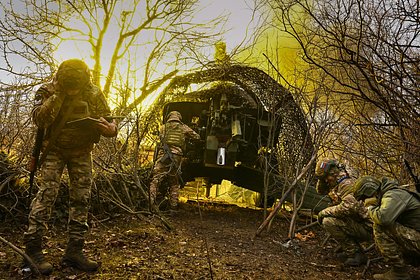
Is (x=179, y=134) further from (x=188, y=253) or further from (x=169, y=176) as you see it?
(x=188, y=253)

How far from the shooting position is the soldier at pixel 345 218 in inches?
162

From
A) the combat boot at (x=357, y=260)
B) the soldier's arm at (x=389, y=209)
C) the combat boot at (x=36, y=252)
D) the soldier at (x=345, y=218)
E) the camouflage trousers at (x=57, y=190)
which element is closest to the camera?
the combat boot at (x=36, y=252)

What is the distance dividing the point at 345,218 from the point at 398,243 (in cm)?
84

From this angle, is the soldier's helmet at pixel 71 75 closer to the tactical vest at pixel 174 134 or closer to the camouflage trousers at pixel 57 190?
the camouflage trousers at pixel 57 190

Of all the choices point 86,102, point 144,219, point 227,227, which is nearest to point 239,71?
point 227,227

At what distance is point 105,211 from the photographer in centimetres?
495

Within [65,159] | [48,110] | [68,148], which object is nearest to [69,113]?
[48,110]

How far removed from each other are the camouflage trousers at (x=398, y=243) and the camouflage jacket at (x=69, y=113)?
3.18 metres

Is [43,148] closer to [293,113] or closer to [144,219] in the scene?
[144,219]

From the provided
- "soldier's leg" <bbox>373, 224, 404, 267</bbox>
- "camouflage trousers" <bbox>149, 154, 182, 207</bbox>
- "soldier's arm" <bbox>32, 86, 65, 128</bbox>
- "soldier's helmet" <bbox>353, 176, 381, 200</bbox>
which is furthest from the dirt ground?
"soldier's arm" <bbox>32, 86, 65, 128</bbox>

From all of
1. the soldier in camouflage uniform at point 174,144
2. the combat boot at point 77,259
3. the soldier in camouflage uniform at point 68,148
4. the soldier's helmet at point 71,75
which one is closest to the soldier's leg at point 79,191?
the soldier in camouflage uniform at point 68,148

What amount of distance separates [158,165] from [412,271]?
4.39m

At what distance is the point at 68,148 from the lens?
10.0 feet

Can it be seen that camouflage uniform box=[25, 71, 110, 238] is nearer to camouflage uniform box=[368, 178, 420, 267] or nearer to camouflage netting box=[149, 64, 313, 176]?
camouflage uniform box=[368, 178, 420, 267]
